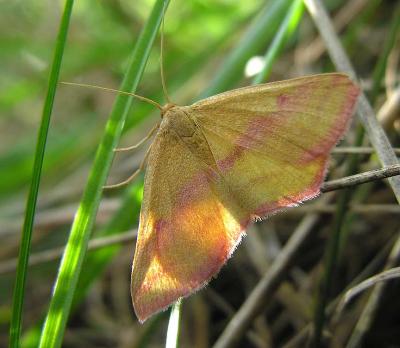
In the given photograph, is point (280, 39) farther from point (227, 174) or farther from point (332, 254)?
point (332, 254)

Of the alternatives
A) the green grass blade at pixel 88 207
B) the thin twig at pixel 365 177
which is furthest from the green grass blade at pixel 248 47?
the thin twig at pixel 365 177

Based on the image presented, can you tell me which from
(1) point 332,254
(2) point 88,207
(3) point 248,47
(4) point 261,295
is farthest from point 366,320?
(3) point 248,47

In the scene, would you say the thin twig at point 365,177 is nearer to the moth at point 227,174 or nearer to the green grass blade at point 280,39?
the moth at point 227,174

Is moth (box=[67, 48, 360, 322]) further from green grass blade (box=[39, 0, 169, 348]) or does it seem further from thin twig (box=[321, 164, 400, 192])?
green grass blade (box=[39, 0, 169, 348])

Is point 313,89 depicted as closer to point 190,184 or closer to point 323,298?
point 190,184

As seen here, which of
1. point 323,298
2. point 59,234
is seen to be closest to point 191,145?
point 323,298

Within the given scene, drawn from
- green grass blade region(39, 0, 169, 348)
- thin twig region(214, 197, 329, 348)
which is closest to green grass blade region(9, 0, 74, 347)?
green grass blade region(39, 0, 169, 348)

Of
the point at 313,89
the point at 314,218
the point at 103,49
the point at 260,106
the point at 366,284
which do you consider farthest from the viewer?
the point at 103,49
